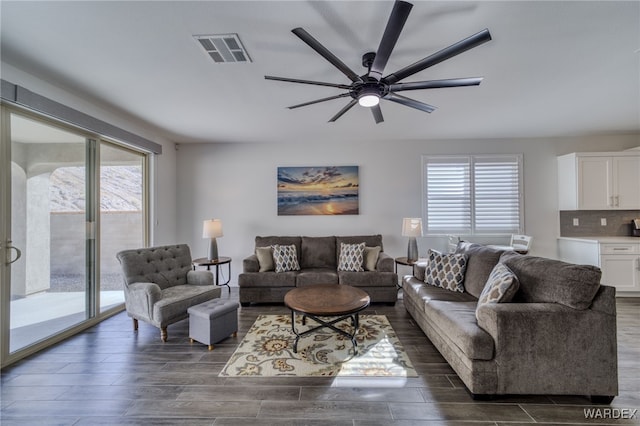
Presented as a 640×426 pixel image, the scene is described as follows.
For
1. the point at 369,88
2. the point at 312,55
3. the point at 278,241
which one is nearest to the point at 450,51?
the point at 369,88

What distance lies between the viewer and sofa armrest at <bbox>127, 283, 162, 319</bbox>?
2631mm

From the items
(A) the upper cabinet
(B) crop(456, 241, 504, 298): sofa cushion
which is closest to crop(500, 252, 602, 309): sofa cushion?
(B) crop(456, 241, 504, 298): sofa cushion

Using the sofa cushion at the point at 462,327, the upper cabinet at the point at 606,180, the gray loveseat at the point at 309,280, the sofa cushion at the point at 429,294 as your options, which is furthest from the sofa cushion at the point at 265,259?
the upper cabinet at the point at 606,180

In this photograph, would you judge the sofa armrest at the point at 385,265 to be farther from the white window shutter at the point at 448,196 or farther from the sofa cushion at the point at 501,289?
the sofa cushion at the point at 501,289

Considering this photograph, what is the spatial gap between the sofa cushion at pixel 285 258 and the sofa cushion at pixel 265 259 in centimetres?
8

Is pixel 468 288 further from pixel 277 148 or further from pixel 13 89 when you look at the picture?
pixel 13 89

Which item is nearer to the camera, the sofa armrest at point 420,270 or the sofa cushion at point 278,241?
the sofa armrest at point 420,270

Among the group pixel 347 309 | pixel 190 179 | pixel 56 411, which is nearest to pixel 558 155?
pixel 347 309

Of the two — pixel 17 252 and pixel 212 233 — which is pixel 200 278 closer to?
pixel 212 233

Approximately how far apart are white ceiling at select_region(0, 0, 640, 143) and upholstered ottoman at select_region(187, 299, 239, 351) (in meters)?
2.29

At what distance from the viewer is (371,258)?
3.86 meters

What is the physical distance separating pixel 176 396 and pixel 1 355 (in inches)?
67.9

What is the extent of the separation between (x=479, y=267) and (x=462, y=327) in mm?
1091

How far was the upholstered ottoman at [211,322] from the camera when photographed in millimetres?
2469
